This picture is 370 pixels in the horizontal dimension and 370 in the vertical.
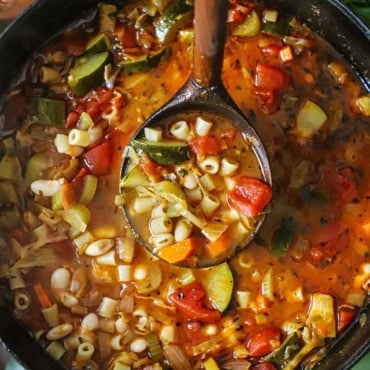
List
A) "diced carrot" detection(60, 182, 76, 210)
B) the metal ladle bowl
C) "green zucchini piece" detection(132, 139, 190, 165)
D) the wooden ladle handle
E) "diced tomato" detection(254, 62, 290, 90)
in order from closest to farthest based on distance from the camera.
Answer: the wooden ladle handle
the metal ladle bowl
"green zucchini piece" detection(132, 139, 190, 165)
"diced carrot" detection(60, 182, 76, 210)
"diced tomato" detection(254, 62, 290, 90)

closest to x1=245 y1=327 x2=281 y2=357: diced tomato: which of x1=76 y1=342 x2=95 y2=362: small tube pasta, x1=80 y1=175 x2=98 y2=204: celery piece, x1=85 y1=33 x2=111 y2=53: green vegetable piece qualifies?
x1=76 y1=342 x2=95 y2=362: small tube pasta

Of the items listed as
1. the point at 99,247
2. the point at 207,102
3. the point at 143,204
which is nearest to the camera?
the point at 207,102

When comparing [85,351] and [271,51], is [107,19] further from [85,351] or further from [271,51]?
[85,351]

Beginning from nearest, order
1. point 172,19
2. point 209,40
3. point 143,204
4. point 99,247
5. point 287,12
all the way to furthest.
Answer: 1. point 209,40
2. point 143,204
3. point 99,247
4. point 172,19
5. point 287,12

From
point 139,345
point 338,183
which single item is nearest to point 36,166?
point 139,345

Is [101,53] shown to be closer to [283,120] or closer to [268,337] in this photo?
[283,120]

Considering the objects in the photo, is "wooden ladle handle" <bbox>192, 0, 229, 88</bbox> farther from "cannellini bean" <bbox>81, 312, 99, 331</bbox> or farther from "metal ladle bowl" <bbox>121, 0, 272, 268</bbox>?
"cannellini bean" <bbox>81, 312, 99, 331</bbox>

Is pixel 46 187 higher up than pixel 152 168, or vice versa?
pixel 152 168
